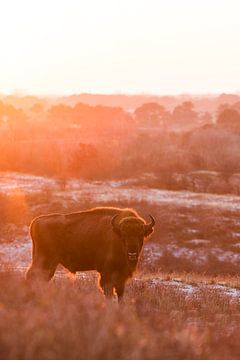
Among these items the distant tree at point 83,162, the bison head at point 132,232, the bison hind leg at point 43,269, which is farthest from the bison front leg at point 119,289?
the distant tree at point 83,162

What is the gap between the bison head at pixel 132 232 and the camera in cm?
1059

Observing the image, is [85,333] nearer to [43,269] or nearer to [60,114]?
[43,269]

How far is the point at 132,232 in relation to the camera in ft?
35.7

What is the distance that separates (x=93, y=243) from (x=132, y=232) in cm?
133

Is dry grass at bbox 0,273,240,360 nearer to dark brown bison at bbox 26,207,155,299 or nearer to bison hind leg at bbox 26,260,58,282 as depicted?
dark brown bison at bbox 26,207,155,299

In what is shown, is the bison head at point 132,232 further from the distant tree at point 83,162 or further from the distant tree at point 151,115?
the distant tree at point 151,115

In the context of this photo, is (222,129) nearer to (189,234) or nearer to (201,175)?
(201,175)

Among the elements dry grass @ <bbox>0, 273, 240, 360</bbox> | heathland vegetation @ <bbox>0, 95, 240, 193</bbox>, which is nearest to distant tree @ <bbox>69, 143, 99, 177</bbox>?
heathland vegetation @ <bbox>0, 95, 240, 193</bbox>

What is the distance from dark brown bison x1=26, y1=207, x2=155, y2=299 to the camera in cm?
1110

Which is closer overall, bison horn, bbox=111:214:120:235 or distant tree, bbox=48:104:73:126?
bison horn, bbox=111:214:120:235

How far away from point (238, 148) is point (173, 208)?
34833mm

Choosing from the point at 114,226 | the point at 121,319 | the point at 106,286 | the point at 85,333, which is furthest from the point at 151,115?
the point at 85,333

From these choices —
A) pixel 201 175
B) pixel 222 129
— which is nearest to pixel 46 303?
pixel 201 175

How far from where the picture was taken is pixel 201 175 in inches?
2196
